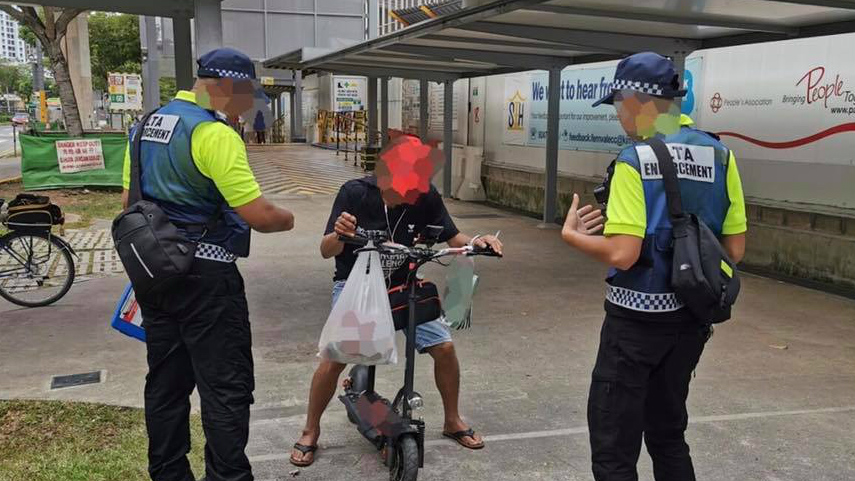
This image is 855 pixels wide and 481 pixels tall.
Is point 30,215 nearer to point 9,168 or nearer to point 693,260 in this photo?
point 693,260

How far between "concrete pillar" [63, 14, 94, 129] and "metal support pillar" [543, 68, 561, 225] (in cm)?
2153

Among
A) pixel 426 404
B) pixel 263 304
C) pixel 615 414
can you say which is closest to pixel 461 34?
pixel 263 304

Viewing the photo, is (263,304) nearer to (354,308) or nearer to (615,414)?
(354,308)

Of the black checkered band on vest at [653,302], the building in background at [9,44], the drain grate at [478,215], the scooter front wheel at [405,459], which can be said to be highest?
the building in background at [9,44]

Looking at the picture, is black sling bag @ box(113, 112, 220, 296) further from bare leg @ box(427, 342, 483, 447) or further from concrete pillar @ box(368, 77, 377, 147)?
concrete pillar @ box(368, 77, 377, 147)

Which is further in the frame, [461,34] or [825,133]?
[461,34]

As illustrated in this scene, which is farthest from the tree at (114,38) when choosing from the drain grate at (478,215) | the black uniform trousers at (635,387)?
the black uniform trousers at (635,387)

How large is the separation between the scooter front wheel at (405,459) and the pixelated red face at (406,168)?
1049mm

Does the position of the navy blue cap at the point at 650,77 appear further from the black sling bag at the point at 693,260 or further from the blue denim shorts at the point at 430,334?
the blue denim shorts at the point at 430,334

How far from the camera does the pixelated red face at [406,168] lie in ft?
10.1

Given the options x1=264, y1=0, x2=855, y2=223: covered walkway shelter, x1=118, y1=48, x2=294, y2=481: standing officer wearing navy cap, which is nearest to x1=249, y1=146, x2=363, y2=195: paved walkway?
x1=264, y1=0, x2=855, y2=223: covered walkway shelter

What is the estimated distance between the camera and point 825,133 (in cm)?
774

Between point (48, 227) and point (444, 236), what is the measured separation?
468 centimetres

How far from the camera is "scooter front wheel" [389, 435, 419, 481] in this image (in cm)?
313
